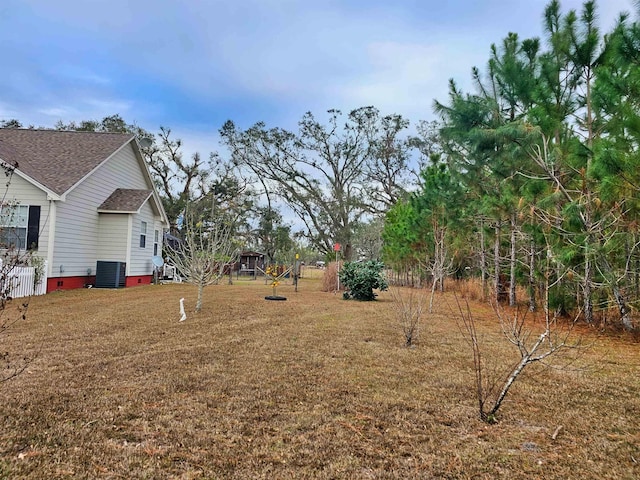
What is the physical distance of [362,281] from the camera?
38.9 feet

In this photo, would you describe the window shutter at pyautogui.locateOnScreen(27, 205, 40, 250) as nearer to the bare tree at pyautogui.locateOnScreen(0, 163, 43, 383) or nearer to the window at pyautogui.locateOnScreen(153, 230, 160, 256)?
the bare tree at pyautogui.locateOnScreen(0, 163, 43, 383)

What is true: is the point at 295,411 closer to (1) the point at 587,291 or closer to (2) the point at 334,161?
(1) the point at 587,291

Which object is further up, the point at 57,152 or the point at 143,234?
the point at 57,152

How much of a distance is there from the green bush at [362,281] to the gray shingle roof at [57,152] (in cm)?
861

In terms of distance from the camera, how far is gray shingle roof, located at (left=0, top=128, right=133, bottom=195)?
11.7 m

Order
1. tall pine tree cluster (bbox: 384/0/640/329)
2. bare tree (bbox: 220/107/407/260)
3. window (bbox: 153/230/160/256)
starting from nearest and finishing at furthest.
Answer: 1. tall pine tree cluster (bbox: 384/0/640/329)
2. window (bbox: 153/230/160/256)
3. bare tree (bbox: 220/107/407/260)

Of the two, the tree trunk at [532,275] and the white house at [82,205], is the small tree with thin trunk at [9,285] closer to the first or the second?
the white house at [82,205]

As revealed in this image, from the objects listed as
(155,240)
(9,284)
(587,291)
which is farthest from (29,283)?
(587,291)

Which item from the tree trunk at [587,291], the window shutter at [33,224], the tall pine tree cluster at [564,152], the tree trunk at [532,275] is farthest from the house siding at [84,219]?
the tree trunk at [587,291]

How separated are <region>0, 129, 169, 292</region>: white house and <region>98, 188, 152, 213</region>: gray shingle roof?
3 centimetres


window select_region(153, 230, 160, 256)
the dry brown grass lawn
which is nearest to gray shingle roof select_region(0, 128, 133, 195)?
window select_region(153, 230, 160, 256)

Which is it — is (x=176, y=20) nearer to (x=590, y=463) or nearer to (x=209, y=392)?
(x=209, y=392)

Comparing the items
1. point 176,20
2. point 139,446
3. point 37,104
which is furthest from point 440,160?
point 37,104

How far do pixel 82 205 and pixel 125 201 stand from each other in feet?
5.14
